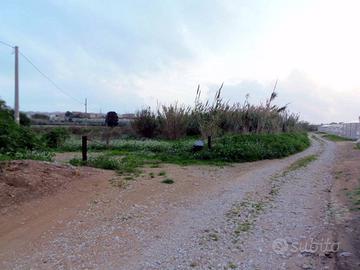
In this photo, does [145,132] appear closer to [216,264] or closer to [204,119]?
[204,119]

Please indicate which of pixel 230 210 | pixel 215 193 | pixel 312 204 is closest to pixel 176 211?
pixel 230 210

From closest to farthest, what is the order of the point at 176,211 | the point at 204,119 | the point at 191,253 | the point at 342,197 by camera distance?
the point at 191,253 → the point at 176,211 → the point at 342,197 → the point at 204,119

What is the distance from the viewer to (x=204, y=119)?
20.0m

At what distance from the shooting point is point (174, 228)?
5309 mm

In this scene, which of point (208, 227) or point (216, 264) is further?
point (208, 227)

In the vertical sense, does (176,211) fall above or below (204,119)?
below

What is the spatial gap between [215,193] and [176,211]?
5.54 feet

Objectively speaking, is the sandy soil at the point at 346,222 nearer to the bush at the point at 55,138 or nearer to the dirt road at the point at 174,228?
the dirt road at the point at 174,228

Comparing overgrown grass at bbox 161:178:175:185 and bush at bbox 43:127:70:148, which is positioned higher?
bush at bbox 43:127:70:148

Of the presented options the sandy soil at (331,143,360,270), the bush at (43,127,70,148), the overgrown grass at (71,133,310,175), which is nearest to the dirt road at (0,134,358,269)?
the sandy soil at (331,143,360,270)

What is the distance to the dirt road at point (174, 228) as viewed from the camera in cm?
417

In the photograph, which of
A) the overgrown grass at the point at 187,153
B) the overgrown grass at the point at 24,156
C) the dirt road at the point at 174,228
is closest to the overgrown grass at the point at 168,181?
the dirt road at the point at 174,228

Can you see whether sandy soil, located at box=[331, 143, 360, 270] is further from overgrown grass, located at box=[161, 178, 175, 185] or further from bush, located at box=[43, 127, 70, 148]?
bush, located at box=[43, 127, 70, 148]

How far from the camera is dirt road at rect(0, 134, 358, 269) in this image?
4172mm
